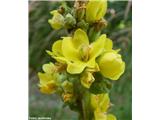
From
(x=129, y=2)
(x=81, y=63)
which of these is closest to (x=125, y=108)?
(x=129, y=2)

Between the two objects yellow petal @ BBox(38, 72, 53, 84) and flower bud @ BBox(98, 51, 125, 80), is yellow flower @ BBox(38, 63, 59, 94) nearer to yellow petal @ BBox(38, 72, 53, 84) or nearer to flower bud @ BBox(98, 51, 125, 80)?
yellow petal @ BBox(38, 72, 53, 84)

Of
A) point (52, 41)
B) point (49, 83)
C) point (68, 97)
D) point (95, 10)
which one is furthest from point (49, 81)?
point (52, 41)

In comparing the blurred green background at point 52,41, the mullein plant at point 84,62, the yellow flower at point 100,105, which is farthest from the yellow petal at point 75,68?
the blurred green background at point 52,41

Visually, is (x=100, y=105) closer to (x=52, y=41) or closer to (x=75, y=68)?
(x=75, y=68)

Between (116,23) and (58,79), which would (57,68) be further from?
(116,23)

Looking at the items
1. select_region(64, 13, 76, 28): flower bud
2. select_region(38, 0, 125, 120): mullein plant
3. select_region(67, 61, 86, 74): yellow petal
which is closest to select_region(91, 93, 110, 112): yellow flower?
select_region(38, 0, 125, 120): mullein plant

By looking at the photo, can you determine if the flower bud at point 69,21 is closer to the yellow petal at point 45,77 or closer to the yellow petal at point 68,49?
the yellow petal at point 68,49
